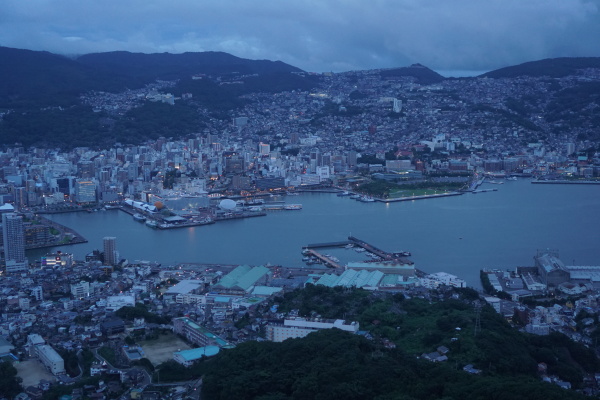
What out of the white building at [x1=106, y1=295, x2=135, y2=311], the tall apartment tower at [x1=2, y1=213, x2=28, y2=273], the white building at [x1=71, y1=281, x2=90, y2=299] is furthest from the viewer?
the tall apartment tower at [x1=2, y1=213, x2=28, y2=273]

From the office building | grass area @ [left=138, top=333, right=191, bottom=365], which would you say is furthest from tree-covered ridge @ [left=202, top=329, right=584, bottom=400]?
the office building

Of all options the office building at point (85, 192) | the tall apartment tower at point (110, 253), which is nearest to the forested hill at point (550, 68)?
the office building at point (85, 192)

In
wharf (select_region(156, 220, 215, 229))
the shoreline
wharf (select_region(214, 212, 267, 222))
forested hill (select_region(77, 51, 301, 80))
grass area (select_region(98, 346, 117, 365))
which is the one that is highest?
forested hill (select_region(77, 51, 301, 80))

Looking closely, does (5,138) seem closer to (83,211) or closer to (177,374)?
(83,211)

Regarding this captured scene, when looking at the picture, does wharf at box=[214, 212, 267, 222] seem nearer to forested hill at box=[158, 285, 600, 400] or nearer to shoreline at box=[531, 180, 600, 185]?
forested hill at box=[158, 285, 600, 400]

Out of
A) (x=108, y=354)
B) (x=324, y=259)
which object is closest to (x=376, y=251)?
(x=324, y=259)

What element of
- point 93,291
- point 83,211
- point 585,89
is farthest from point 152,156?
point 585,89

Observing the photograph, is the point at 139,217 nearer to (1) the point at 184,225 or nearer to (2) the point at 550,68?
(1) the point at 184,225
